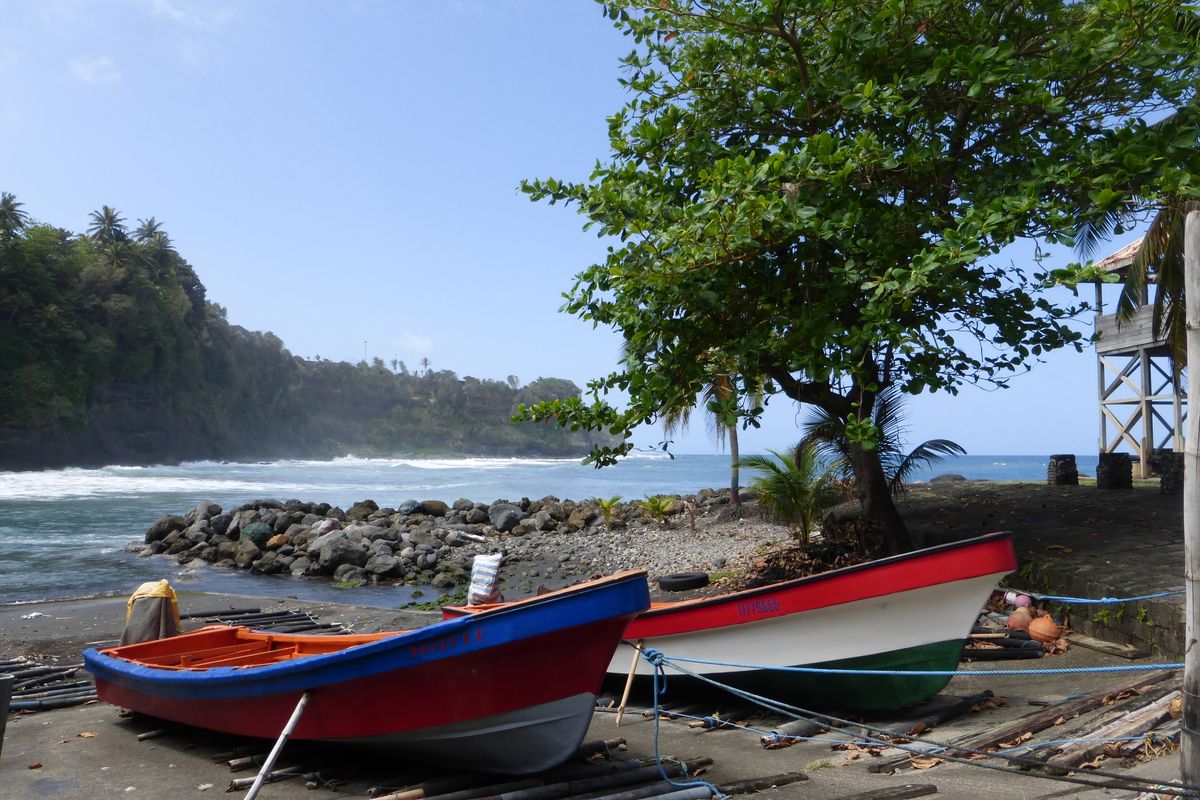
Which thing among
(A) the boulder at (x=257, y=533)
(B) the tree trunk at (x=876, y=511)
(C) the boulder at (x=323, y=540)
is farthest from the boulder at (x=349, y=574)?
(B) the tree trunk at (x=876, y=511)

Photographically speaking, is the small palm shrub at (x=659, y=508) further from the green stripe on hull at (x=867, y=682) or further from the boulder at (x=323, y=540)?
the green stripe on hull at (x=867, y=682)

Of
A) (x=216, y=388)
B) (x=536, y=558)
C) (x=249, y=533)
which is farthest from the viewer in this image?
(x=216, y=388)

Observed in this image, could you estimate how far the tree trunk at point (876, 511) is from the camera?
433 inches

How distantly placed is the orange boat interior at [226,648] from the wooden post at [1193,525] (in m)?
5.21

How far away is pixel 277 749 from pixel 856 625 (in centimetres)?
402

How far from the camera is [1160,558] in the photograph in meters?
8.97

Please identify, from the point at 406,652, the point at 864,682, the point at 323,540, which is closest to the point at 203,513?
the point at 323,540

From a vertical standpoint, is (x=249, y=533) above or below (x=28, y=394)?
below

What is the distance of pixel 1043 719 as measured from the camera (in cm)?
579

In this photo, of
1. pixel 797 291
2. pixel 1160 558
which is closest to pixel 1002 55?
pixel 797 291

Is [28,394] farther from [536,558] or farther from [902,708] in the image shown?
[902,708]

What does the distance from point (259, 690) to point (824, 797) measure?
3.60 meters

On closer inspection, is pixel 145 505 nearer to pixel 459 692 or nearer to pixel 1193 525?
pixel 459 692

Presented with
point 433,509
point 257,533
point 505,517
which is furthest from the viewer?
point 433,509
